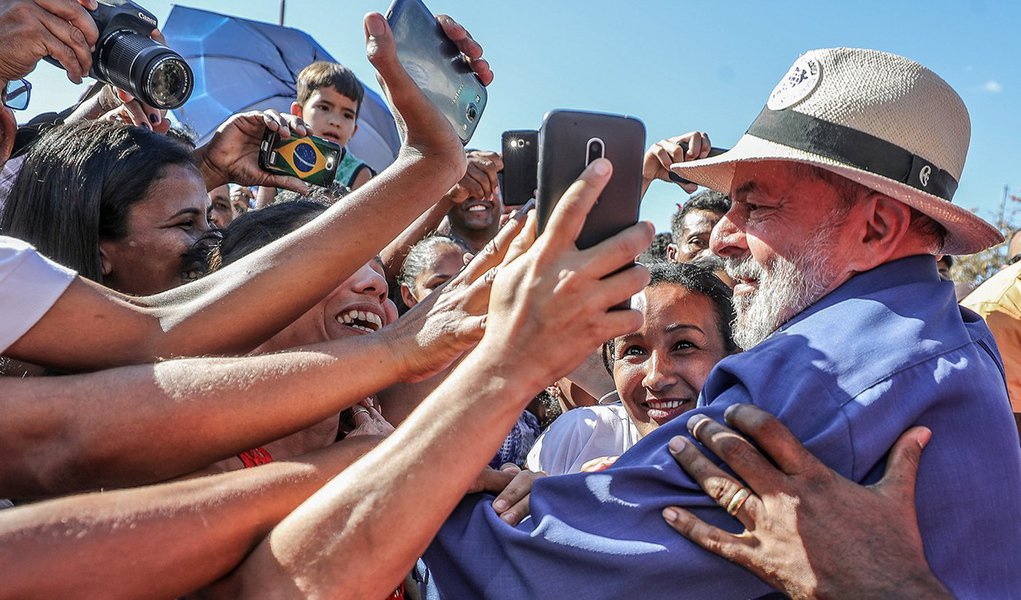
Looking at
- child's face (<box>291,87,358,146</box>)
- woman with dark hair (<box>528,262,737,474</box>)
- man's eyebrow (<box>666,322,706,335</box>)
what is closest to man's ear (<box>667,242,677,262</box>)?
woman with dark hair (<box>528,262,737,474</box>)

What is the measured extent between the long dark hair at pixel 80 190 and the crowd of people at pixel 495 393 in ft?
0.03

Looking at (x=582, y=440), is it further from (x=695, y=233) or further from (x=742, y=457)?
(x=695, y=233)

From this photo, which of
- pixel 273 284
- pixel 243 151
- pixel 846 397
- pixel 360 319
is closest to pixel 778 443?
pixel 846 397

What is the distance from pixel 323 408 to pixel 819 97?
1421mm

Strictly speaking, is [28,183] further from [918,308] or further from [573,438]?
[918,308]

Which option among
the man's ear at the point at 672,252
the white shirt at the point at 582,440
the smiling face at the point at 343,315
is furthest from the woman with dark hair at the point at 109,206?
the man's ear at the point at 672,252

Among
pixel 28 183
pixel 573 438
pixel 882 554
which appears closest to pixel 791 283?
pixel 882 554

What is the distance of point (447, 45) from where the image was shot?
231cm

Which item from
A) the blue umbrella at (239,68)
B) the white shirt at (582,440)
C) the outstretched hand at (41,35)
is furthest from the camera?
the blue umbrella at (239,68)

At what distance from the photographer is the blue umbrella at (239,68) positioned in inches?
252

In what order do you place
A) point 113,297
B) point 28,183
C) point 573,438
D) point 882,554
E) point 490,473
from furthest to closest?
1. point 573,438
2. point 28,183
3. point 490,473
4. point 113,297
5. point 882,554

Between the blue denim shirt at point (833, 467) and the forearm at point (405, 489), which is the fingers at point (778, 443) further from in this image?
the forearm at point (405, 489)

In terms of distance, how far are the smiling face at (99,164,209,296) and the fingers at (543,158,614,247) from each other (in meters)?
1.72

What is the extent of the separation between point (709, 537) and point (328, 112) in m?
4.01
